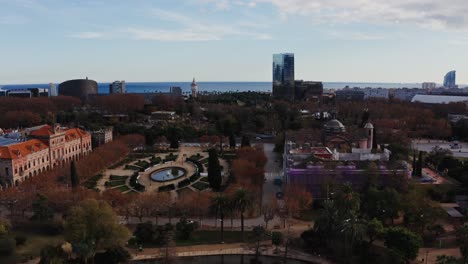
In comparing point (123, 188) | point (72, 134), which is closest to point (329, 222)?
point (123, 188)

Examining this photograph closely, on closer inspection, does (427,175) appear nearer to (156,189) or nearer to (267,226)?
(267,226)

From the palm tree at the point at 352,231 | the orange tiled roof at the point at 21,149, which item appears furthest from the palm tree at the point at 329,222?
the orange tiled roof at the point at 21,149

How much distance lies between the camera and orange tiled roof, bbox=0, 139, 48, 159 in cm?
3888

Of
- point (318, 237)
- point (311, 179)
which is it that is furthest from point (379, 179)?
point (318, 237)

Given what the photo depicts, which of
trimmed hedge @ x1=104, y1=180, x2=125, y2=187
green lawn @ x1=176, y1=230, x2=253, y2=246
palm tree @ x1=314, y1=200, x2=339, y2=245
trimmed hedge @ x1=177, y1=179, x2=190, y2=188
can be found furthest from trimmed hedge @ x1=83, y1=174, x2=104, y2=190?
palm tree @ x1=314, y1=200, x2=339, y2=245

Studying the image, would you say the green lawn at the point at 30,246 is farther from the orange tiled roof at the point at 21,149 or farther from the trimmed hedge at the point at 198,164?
the trimmed hedge at the point at 198,164

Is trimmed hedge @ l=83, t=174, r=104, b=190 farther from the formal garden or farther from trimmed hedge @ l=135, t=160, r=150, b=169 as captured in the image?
trimmed hedge @ l=135, t=160, r=150, b=169

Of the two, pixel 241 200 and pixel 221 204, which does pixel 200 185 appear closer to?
pixel 221 204

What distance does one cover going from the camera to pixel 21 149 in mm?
40719

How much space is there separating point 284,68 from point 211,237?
10633cm

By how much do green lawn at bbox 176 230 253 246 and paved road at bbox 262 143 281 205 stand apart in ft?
19.6

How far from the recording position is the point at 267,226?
93.5 feet

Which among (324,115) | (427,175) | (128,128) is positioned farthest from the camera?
(324,115)

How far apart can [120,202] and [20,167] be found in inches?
662
